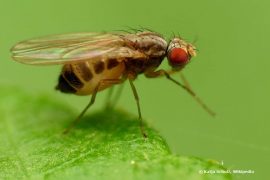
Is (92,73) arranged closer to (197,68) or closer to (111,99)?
(111,99)

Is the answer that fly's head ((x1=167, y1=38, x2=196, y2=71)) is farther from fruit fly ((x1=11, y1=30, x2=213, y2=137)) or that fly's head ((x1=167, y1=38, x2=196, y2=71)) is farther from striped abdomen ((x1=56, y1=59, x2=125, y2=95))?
striped abdomen ((x1=56, y1=59, x2=125, y2=95))

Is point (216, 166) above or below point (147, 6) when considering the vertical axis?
below

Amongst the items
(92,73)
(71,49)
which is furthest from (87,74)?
(71,49)

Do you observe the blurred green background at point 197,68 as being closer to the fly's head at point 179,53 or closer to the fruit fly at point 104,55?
the fly's head at point 179,53

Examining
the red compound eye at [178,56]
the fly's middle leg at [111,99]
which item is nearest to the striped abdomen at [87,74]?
Answer: the red compound eye at [178,56]

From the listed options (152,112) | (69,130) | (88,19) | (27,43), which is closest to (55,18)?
(88,19)

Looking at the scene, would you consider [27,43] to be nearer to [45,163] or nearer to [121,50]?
[121,50]
